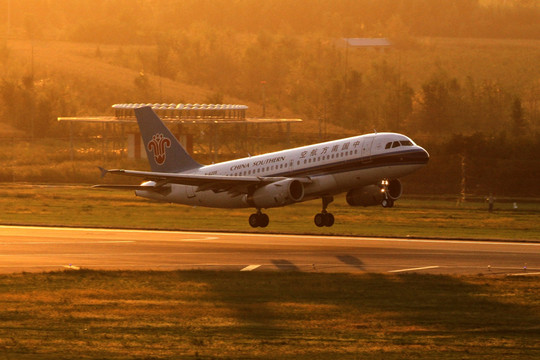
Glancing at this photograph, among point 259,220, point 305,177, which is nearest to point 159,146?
point 259,220

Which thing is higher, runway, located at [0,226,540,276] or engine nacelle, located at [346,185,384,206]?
engine nacelle, located at [346,185,384,206]

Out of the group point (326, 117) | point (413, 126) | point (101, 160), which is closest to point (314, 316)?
point (101, 160)

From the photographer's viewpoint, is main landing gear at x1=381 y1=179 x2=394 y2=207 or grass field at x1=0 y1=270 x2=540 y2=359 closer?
grass field at x1=0 y1=270 x2=540 y2=359

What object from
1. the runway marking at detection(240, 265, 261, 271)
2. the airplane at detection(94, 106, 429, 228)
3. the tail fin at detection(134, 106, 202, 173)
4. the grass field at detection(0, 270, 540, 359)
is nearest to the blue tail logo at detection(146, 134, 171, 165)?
the tail fin at detection(134, 106, 202, 173)

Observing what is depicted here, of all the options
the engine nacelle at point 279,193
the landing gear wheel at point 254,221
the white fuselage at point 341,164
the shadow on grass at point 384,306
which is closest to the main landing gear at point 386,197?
the white fuselage at point 341,164

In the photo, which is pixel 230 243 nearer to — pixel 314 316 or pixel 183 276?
pixel 183 276

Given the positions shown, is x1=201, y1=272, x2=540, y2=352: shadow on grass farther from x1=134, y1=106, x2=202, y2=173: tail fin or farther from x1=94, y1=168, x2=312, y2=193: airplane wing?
x1=134, y1=106, x2=202, y2=173: tail fin

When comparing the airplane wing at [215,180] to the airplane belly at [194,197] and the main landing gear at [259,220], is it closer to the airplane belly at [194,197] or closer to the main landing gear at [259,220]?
the airplane belly at [194,197]

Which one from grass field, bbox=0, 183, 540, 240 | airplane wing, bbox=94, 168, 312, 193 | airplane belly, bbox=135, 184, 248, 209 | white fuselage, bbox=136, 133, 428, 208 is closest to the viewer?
white fuselage, bbox=136, 133, 428, 208

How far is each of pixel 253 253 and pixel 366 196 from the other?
375 inches

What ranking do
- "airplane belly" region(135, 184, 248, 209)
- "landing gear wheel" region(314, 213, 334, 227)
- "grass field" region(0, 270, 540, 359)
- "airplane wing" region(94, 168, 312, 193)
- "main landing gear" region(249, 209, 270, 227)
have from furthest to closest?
"main landing gear" region(249, 209, 270, 227) → "airplane belly" region(135, 184, 248, 209) → "landing gear wheel" region(314, 213, 334, 227) → "airplane wing" region(94, 168, 312, 193) → "grass field" region(0, 270, 540, 359)

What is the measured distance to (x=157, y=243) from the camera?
58.9 m

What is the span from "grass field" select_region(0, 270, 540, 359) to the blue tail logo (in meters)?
24.2

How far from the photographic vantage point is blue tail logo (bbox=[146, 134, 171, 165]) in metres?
69.8
